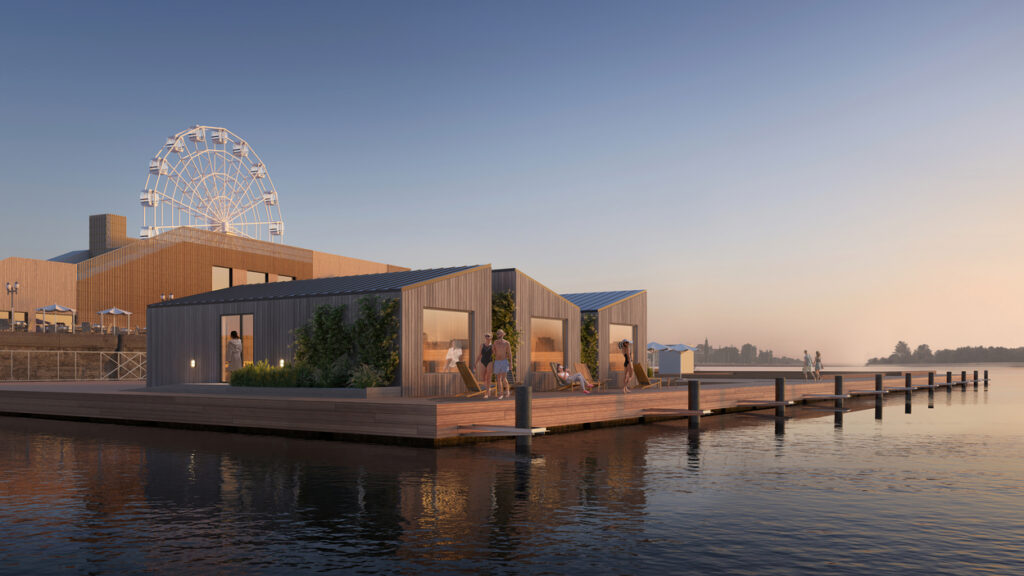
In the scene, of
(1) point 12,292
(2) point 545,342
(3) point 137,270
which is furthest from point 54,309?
(2) point 545,342

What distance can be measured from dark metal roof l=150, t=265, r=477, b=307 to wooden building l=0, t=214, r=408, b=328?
3052 cm

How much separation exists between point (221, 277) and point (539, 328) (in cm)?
3811

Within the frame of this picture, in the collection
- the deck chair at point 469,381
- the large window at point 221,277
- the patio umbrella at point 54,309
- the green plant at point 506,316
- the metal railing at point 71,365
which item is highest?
the large window at point 221,277

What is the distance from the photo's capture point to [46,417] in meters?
22.4

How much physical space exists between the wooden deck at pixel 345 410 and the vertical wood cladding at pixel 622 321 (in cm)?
541

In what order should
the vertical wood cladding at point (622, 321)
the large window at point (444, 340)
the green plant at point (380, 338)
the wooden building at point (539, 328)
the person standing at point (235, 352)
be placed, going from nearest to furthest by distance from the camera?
the green plant at point (380, 338) → the large window at point (444, 340) → the person standing at point (235, 352) → the wooden building at point (539, 328) → the vertical wood cladding at point (622, 321)

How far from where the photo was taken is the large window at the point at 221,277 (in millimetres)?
57438

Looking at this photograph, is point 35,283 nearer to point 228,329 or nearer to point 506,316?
point 228,329

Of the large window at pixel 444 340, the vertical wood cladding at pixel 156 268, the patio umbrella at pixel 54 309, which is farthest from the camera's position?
the vertical wood cladding at pixel 156 268

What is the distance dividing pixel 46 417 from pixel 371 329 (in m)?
9.25

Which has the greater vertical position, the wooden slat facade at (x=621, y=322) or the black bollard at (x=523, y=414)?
the wooden slat facade at (x=621, y=322)

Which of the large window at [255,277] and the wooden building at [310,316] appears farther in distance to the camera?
the large window at [255,277]

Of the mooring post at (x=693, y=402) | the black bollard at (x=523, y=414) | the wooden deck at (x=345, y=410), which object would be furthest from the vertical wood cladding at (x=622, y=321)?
the black bollard at (x=523, y=414)

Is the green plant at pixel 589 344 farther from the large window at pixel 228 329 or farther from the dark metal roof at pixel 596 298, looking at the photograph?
the large window at pixel 228 329
